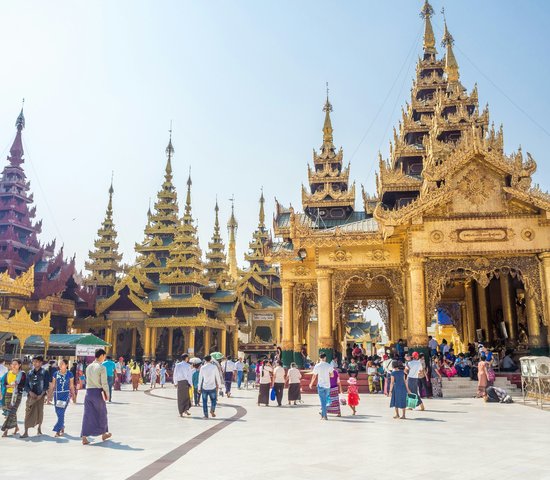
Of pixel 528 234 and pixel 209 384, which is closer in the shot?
pixel 209 384

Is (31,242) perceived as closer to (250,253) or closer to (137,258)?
(137,258)

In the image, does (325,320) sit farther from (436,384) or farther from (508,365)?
(508,365)

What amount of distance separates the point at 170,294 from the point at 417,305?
104ft

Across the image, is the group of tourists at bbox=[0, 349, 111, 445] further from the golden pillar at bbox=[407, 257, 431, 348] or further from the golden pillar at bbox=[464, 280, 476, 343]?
the golden pillar at bbox=[464, 280, 476, 343]

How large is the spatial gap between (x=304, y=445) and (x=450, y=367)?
42.2 ft

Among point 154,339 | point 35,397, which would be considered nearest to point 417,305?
point 35,397

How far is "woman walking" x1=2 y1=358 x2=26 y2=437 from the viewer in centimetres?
929

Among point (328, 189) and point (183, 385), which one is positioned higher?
point (328, 189)

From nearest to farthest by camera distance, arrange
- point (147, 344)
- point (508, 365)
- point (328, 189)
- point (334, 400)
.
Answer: point (334, 400) < point (508, 365) < point (328, 189) < point (147, 344)

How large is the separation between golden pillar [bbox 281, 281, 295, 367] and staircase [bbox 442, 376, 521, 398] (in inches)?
292

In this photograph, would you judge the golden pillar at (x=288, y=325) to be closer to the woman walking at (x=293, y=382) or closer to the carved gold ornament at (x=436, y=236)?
the carved gold ornament at (x=436, y=236)

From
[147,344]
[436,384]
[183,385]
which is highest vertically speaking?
[147,344]

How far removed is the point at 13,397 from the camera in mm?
9375

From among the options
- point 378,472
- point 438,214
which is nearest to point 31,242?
point 438,214
